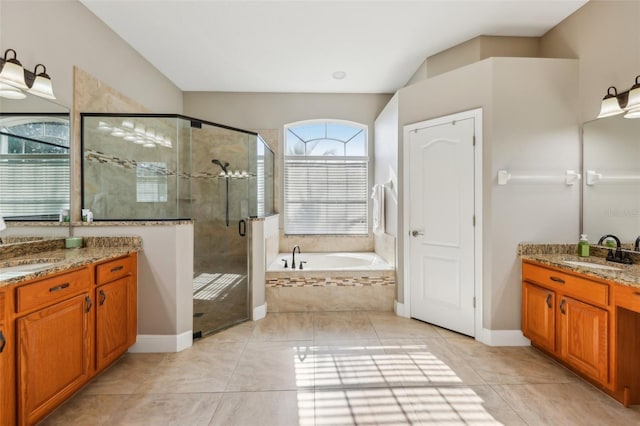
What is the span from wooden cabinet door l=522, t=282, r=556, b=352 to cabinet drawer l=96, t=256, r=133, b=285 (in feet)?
10.8

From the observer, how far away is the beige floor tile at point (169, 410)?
68.1 inches

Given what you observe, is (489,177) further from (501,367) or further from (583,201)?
(501,367)

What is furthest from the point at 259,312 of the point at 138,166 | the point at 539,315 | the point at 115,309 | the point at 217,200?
the point at 539,315

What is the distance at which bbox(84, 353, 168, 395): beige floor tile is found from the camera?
79.7 inches

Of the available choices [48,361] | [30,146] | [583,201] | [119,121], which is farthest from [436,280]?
[30,146]

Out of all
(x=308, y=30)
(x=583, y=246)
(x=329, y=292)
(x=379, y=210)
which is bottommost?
(x=329, y=292)

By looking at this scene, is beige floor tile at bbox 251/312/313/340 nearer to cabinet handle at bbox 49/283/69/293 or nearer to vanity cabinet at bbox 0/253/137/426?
vanity cabinet at bbox 0/253/137/426

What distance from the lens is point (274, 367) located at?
229 cm

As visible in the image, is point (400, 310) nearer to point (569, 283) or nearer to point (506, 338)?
point (506, 338)

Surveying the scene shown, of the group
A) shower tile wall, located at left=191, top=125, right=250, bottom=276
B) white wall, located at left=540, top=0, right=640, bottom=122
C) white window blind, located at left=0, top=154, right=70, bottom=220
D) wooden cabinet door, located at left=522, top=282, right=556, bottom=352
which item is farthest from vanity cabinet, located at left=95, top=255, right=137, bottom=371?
white wall, located at left=540, top=0, right=640, bottom=122

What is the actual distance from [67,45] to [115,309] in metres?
2.12

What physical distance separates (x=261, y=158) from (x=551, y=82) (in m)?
3.03

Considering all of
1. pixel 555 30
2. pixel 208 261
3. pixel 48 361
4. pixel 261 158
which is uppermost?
pixel 555 30

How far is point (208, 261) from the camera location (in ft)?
9.66
